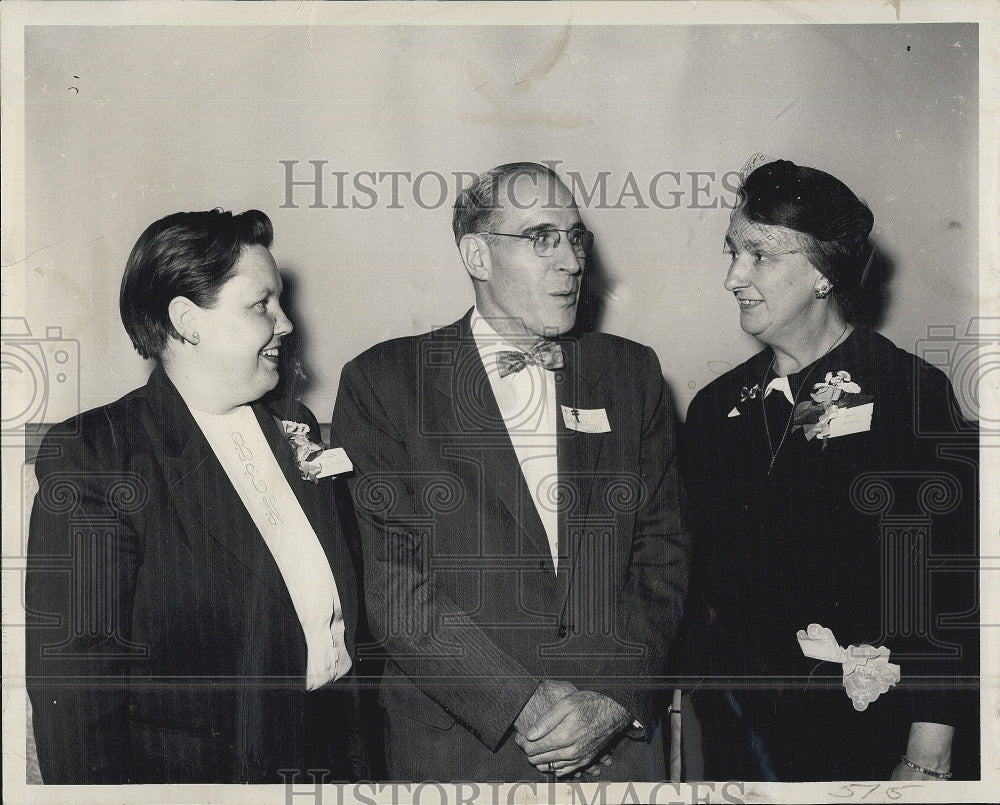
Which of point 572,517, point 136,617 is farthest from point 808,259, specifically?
point 136,617

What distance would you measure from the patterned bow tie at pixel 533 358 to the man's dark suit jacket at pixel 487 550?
29mm

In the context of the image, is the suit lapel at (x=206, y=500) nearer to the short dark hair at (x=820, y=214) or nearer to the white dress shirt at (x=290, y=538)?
the white dress shirt at (x=290, y=538)

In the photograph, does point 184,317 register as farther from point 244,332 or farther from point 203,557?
point 203,557

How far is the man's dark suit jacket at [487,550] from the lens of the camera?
2008 millimetres

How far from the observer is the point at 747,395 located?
2082 millimetres

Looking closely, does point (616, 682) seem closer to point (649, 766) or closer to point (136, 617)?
point (649, 766)

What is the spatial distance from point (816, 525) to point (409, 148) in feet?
3.98

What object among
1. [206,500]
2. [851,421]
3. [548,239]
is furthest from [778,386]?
[206,500]

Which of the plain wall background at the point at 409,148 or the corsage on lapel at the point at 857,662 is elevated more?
the plain wall background at the point at 409,148

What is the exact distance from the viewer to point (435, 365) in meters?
2.04

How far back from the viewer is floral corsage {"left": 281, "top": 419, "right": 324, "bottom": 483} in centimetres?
203

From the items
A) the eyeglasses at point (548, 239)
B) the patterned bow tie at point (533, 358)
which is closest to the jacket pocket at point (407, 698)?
the patterned bow tie at point (533, 358)

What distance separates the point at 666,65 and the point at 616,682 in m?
1.36

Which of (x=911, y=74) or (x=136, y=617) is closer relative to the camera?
(x=136, y=617)
